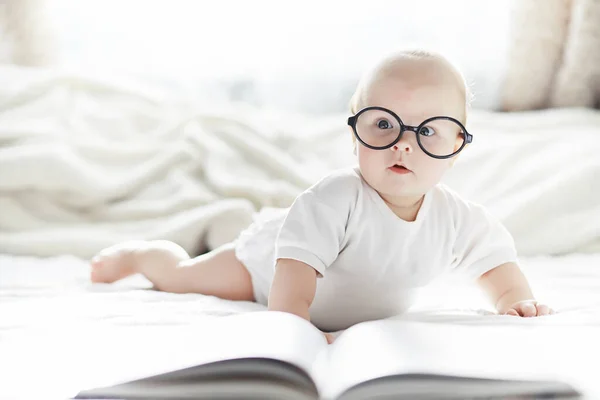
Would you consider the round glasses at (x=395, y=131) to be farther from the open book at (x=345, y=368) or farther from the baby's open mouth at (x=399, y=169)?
the open book at (x=345, y=368)

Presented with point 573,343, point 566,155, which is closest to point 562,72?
point 566,155

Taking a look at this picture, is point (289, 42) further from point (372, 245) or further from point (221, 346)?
point (221, 346)

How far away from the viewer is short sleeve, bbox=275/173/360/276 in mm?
842

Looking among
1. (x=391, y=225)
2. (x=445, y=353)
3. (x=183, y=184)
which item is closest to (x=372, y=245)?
(x=391, y=225)

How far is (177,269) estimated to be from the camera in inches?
44.6

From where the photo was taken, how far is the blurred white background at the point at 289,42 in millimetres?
2107

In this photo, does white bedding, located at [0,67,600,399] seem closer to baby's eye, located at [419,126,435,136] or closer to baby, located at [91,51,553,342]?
baby, located at [91,51,553,342]

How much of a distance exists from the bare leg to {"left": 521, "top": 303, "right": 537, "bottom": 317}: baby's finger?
0.41 m

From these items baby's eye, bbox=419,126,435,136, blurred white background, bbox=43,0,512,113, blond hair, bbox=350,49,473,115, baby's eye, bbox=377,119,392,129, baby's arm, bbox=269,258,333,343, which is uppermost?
blurred white background, bbox=43,0,512,113

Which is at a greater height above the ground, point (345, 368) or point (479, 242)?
point (479, 242)

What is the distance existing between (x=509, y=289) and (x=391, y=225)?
203mm

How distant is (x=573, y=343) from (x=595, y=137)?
105 cm

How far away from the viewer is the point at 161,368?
56cm

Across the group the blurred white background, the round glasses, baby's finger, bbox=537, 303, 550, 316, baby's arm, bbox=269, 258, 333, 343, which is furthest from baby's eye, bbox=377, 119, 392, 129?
the blurred white background
